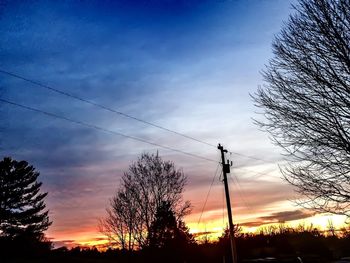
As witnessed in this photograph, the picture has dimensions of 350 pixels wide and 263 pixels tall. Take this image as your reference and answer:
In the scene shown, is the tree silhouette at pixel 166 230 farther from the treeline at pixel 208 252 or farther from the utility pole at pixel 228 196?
the utility pole at pixel 228 196

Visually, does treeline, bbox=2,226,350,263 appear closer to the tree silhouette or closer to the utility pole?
the tree silhouette

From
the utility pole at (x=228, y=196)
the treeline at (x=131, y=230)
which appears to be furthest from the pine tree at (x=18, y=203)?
the utility pole at (x=228, y=196)

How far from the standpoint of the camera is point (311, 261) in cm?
3828

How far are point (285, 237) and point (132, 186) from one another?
3328 centimetres

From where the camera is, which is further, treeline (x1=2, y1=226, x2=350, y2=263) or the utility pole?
treeline (x1=2, y1=226, x2=350, y2=263)

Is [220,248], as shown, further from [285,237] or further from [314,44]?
[314,44]

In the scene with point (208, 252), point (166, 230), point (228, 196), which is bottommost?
point (208, 252)

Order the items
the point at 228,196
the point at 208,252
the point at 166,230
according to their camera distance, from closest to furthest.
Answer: the point at 228,196 < the point at 166,230 < the point at 208,252

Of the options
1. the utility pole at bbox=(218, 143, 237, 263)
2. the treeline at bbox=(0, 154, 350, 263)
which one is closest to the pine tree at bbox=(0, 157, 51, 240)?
the treeline at bbox=(0, 154, 350, 263)

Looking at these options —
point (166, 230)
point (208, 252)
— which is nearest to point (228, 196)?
point (166, 230)

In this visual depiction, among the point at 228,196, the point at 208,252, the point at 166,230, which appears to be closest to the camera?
the point at 228,196

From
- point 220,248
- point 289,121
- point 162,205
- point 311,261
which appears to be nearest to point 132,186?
point 162,205

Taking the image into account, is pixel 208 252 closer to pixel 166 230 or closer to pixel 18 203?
pixel 166 230

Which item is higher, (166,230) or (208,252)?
(166,230)
